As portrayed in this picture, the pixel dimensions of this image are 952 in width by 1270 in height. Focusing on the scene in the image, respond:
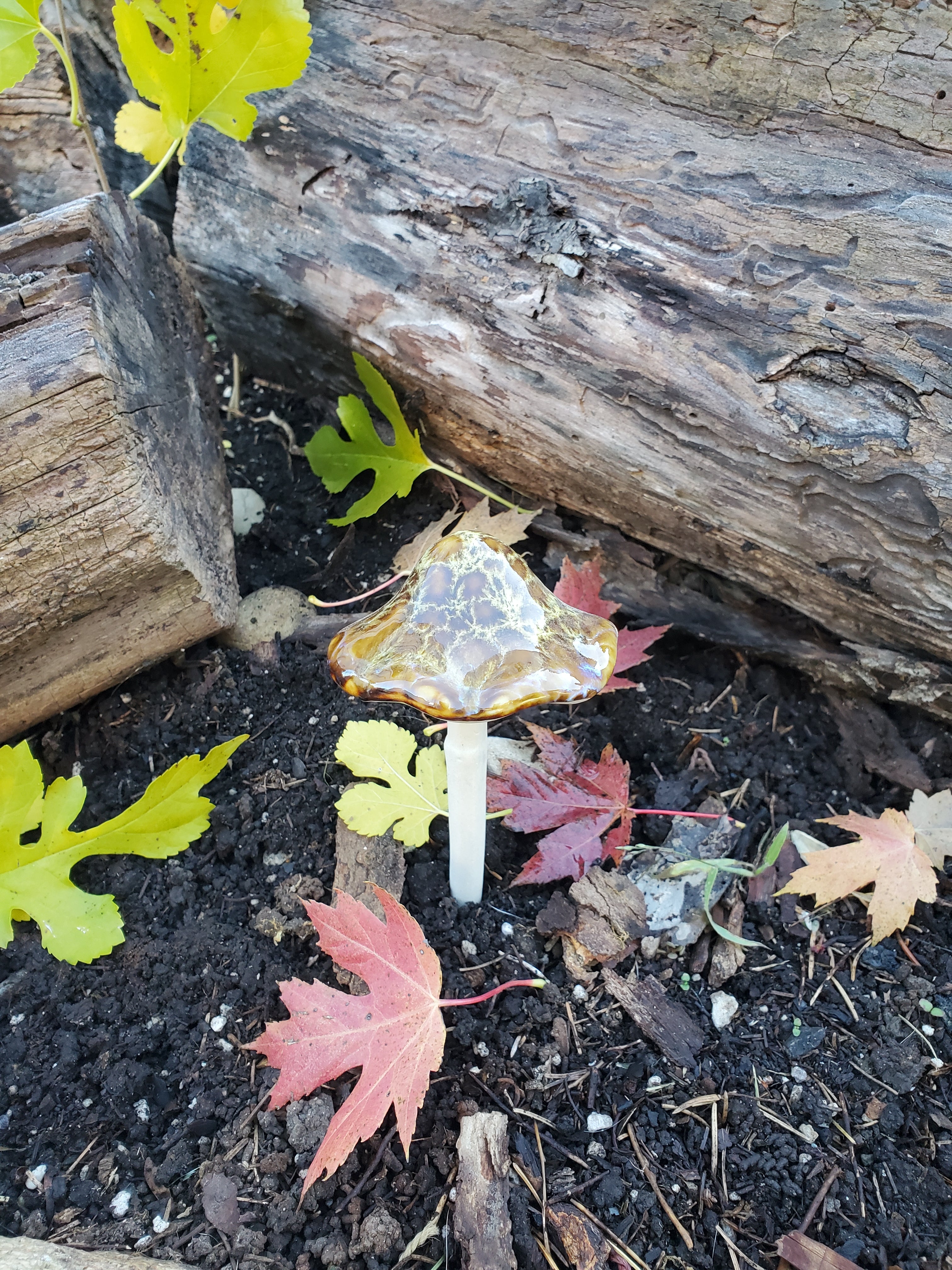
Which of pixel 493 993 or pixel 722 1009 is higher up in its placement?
pixel 493 993

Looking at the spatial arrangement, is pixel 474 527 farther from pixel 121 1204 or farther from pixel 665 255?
pixel 121 1204

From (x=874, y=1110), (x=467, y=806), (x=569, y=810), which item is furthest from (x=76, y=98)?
(x=874, y=1110)

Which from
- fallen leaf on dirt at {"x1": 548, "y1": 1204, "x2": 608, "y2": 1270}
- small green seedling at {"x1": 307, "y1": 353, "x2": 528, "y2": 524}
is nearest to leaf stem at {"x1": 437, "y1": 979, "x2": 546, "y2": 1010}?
fallen leaf on dirt at {"x1": 548, "y1": 1204, "x2": 608, "y2": 1270}

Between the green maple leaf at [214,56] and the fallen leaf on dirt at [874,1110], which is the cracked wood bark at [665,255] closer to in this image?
the green maple leaf at [214,56]

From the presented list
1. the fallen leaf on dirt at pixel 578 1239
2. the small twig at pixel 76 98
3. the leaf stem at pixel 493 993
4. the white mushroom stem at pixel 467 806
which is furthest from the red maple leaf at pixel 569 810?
the small twig at pixel 76 98

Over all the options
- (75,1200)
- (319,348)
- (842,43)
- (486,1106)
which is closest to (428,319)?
(319,348)

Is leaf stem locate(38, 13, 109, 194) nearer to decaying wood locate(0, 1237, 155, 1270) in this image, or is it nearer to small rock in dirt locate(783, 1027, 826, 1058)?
decaying wood locate(0, 1237, 155, 1270)

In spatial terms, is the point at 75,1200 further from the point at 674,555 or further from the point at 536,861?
the point at 674,555
